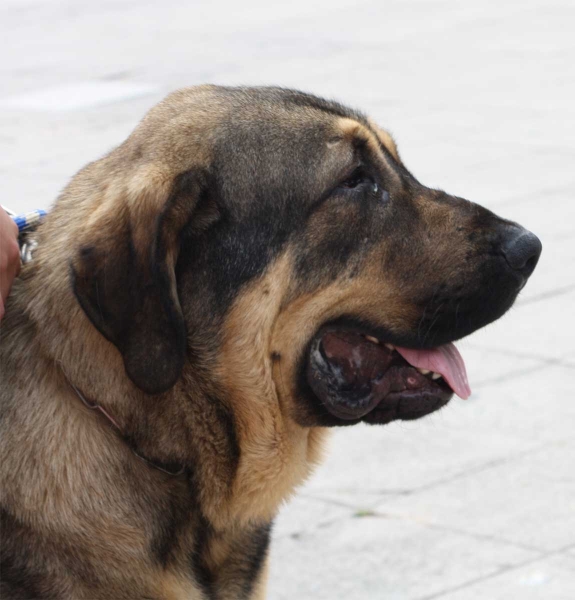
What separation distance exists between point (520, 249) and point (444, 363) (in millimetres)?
478

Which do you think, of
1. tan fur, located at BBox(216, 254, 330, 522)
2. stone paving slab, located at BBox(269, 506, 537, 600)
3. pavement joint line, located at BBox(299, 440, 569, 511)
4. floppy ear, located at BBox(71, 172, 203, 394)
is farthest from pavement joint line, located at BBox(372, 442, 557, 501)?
floppy ear, located at BBox(71, 172, 203, 394)

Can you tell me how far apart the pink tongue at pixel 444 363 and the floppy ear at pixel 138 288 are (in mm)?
858

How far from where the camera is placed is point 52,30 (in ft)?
68.4

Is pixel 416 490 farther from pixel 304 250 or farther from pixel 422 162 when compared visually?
pixel 422 162

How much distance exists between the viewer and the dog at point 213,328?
3.50 meters

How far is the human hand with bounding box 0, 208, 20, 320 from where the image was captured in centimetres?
357

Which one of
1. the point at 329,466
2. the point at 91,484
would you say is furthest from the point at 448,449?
the point at 91,484

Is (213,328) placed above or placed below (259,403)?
above

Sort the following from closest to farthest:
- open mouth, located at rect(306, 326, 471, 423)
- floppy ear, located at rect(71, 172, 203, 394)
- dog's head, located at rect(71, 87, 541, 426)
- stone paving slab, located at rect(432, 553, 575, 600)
→ floppy ear, located at rect(71, 172, 203, 394), dog's head, located at rect(71, 87, 541, 426), open mouth, located at rect(306, 326, 471, 423), stone paving slab, located at rect(432, 553, 575, 600)

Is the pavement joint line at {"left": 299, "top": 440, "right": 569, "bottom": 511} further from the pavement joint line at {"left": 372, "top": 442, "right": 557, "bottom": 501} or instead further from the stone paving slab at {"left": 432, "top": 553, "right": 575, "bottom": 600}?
the stone paving slab at {"left": 432, "top": 553, "right": 575, "bottom": 600}

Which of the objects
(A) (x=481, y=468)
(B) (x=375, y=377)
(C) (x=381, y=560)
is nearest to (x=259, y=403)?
(B) (x=375, y=377)

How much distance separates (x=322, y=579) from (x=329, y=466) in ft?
3.44

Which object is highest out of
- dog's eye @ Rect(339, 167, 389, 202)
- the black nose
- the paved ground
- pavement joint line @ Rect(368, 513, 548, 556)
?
dog's eye @ Rect(339, 167, 389, 202)

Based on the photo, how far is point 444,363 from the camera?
402cm
